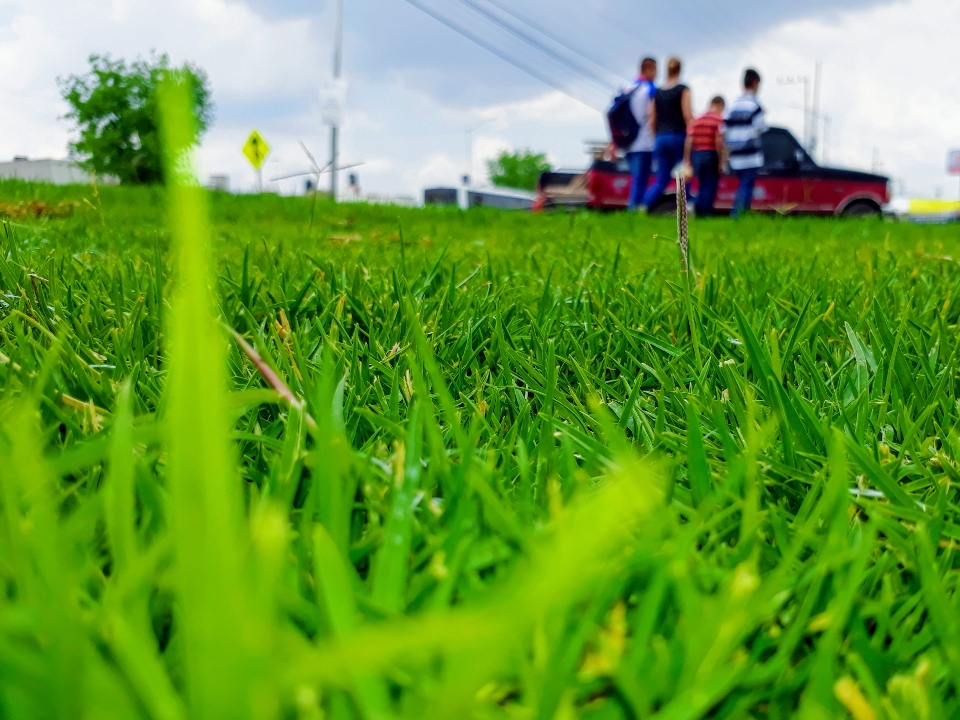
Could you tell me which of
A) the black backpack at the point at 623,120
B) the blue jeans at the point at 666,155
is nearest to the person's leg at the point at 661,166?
the blue jeans at the point at 666,155

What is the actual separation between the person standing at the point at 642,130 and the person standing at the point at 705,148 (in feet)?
1.49

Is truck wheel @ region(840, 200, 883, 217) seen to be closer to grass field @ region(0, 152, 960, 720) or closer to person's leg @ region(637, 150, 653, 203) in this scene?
person's leg @ region(637, 150, 653, 203)

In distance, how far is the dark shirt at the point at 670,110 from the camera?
7.63 meters

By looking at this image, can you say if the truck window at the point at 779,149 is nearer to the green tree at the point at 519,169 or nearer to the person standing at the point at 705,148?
the person standing at the point at 705,148

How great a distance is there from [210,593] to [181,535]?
2 cm

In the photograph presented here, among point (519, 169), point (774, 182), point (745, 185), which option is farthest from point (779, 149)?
point (519, 169)

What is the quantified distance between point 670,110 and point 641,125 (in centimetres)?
75

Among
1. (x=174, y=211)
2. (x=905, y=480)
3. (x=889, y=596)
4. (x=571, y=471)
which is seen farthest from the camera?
(x=905, y=480)

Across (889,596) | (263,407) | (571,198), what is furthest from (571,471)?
(571,198)

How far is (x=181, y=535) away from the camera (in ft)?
0.73

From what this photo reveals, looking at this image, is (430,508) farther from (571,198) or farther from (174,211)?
(571,198)

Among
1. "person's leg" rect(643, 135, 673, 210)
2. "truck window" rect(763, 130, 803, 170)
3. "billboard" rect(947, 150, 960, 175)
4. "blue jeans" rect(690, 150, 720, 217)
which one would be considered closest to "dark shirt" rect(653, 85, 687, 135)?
"person's leg" rect(643, 135, 673, 210)

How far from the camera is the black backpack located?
8695 mm

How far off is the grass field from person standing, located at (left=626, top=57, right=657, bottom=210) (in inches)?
303
